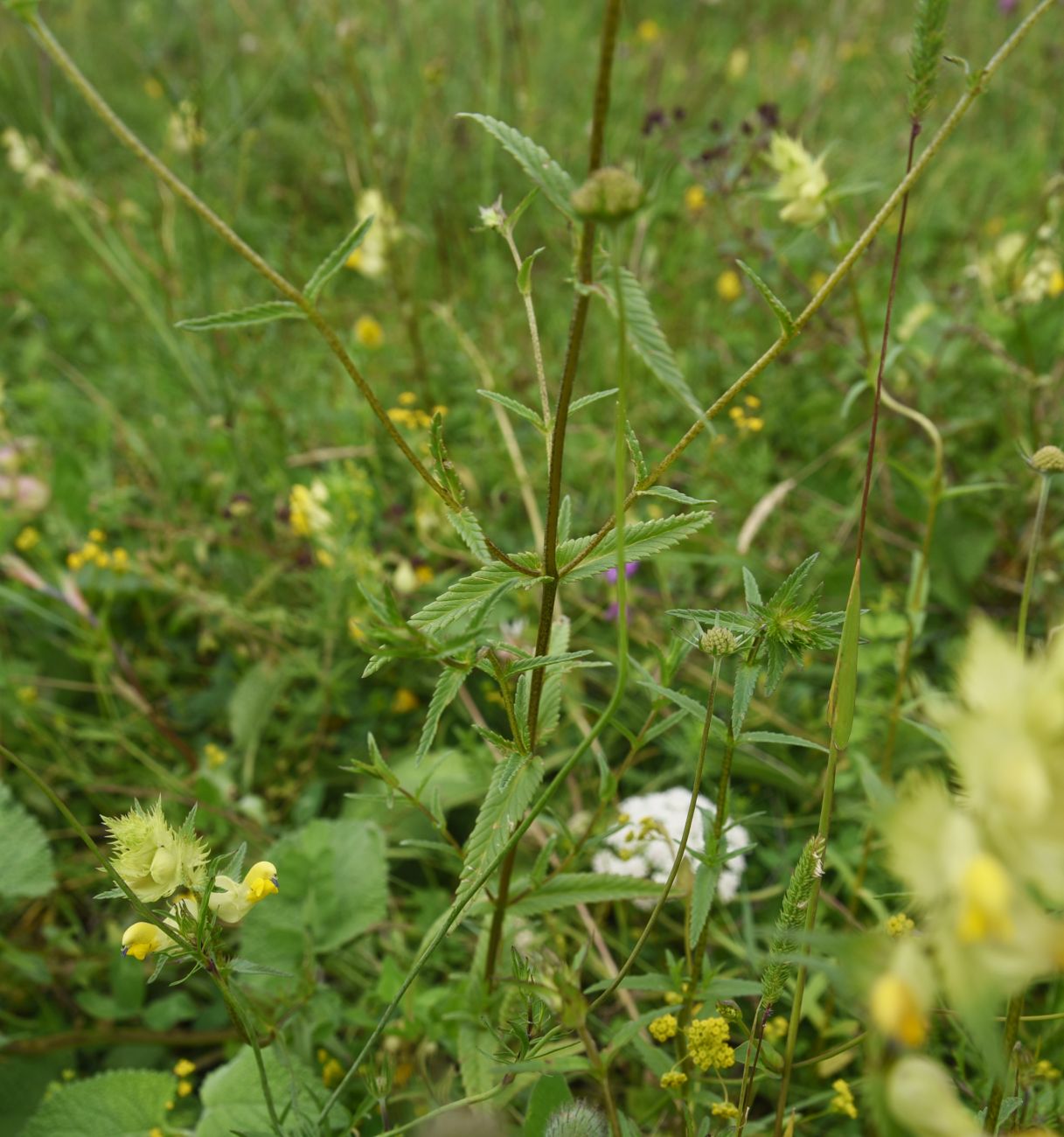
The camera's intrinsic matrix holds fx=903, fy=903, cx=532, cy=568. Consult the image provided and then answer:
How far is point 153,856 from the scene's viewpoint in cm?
76

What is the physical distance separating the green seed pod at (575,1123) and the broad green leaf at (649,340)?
56 cm

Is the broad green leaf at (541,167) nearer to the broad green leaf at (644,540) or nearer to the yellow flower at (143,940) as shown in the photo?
the broad green leaf at (644,540)

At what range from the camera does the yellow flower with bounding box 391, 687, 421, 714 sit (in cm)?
170

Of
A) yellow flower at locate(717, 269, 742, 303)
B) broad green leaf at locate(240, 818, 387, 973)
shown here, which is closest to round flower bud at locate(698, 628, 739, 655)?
broad green leaf at locate(240, 818, 387, 973)

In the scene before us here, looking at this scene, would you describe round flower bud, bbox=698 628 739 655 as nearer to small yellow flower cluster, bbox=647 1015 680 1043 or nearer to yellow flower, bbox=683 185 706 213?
small yellow flower cluster, bbox=647 1015 680 1043

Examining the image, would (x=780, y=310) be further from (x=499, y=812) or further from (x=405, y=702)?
(x=405, y=702)

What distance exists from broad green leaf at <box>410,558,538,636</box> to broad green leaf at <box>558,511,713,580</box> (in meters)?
0.05

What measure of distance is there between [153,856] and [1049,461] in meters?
0.91

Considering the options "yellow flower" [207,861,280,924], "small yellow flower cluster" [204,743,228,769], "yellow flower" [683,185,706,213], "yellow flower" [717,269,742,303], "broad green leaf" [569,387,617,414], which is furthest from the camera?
"yellow flower" [717,269,742,303]

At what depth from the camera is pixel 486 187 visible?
2289 millimetres

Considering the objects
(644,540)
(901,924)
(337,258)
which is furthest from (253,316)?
(901,924)

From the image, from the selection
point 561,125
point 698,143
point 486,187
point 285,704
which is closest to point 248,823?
point 285,704

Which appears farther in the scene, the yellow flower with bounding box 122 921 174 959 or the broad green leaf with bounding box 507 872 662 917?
the broad green leaf with bounding box 507 872 662 917

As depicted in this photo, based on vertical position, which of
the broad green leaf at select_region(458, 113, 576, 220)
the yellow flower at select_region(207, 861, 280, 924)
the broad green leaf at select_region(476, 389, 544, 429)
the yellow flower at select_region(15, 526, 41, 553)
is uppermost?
the broad green leaf at select_region(458, 113, 576, 220)
